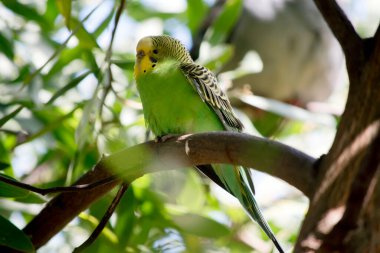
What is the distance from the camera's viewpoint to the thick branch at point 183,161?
100 centimetres

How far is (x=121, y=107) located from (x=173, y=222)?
467 millimetres

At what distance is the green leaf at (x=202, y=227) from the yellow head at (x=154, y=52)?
1.36 ft

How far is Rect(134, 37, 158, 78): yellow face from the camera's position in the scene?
1887 millimetres

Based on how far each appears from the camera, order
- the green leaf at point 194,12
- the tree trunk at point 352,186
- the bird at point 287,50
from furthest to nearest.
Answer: the bird at point 287,50
the green leaf at point 194,12
the tree trunk at point 352,186

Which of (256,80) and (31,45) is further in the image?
(256,80)

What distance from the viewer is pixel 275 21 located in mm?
2795

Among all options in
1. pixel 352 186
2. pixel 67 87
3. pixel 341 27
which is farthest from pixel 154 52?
pixel 352 186

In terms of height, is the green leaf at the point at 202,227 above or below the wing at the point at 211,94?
below

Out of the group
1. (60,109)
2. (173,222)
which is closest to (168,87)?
(173,222)

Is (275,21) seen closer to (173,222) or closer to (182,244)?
(173,222)

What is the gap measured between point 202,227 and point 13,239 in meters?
0.55

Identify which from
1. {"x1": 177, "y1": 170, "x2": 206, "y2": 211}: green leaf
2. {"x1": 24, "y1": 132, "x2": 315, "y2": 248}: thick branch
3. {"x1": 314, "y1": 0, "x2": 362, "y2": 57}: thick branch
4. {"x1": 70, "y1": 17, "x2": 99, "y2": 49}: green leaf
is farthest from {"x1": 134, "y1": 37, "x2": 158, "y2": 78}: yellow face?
{"x1": 314, "y1": 0, "x2": 362, "y2": 57}: thick branch

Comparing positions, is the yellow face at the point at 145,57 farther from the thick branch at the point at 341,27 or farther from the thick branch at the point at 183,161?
the thick branch at the point at 341,27

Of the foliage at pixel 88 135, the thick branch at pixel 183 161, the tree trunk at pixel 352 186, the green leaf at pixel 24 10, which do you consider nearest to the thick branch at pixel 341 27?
the tree trunk at pixel 352 186
